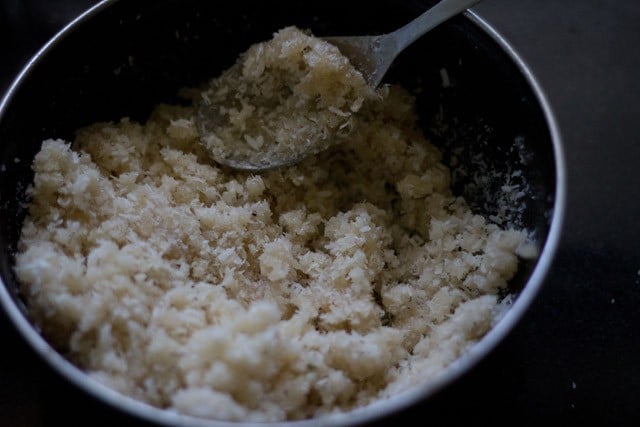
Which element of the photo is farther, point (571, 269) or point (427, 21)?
point (571, 269)

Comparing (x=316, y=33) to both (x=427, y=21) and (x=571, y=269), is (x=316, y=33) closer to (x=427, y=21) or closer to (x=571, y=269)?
(x=427, y=21)

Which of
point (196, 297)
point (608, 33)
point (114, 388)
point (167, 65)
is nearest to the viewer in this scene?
point (114, 388)

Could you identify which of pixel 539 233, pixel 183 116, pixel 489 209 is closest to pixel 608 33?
pixel 489 209

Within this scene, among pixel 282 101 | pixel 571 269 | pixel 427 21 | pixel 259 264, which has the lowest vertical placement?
pixel 571 269

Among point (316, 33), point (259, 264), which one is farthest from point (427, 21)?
point (259, 264)

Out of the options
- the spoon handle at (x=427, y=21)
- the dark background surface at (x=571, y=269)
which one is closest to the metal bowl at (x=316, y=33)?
the spoon handle at (x=427, y=21)

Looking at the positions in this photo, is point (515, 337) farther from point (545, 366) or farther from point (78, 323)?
point (78, 323)
